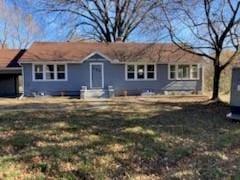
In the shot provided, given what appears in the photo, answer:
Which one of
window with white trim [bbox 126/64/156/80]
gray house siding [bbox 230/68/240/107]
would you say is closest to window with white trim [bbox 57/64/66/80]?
window with white trim [bbox 126/64/156/80]

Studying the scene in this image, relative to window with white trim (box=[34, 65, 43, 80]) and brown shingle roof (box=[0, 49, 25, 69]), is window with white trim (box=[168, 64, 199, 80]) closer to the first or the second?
window with white trim (box=[34, 65, 43, 80])

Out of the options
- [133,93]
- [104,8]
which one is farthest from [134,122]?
[104,8]

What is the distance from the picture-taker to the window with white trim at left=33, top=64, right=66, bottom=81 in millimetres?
26547

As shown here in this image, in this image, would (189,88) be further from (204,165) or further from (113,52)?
(204,165)

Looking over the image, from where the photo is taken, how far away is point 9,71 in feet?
91.2

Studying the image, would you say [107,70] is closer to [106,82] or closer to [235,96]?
[106,82]

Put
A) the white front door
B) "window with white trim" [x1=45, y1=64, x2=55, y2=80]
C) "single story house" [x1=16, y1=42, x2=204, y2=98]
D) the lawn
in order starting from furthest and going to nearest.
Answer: the white front door, "window with white trim" [x1=45, y1=64, x2=55, y2=80], "single story house" [x1=16, y1=42, x2=204, y2=98], the lawn

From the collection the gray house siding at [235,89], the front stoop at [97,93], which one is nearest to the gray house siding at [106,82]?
the front stoop at [97,93]

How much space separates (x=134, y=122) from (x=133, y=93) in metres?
15.9

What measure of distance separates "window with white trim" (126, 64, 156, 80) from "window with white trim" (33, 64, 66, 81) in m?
5.04

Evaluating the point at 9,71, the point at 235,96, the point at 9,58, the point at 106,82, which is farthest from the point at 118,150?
the point at 9,58

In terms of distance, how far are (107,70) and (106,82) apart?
93cm

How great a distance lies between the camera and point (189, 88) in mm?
28703

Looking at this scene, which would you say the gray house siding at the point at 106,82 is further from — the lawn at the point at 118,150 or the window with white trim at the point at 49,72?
the lawn at the point at 118,150
